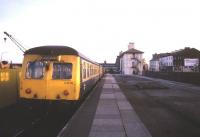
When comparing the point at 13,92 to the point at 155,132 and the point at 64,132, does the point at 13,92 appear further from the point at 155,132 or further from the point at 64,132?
the point at 155,132

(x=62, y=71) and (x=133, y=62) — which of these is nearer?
(x=62, y=71)

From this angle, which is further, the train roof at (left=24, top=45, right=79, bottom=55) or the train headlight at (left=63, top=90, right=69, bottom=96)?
the train roof at (left=24, top=45, right=79, bottom=55)

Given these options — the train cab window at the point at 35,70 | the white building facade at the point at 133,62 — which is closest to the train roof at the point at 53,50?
the train cab window at the point at 35,70

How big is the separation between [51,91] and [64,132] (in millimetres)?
3521

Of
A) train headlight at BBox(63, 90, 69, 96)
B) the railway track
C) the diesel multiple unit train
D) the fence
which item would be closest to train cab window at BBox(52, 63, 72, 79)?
the diesel multiple unit train

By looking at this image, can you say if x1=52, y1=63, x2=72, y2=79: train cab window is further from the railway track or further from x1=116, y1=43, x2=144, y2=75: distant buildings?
x1=116, y1=43, x2=144, y2=75: distant buildings

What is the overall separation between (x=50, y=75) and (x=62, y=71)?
20.1 inches

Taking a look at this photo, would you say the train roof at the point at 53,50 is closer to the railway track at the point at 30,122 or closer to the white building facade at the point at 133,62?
the railway track at the point at 30,122

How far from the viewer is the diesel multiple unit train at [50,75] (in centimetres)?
1255

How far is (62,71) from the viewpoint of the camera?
508 inches

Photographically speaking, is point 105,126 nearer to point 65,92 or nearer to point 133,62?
point 65,92

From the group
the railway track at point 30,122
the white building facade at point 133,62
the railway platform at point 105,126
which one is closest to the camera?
the railway platform at point 105,126

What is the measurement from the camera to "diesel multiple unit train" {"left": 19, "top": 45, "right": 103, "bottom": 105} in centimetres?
1255

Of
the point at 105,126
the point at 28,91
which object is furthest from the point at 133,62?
the point at 105,126
